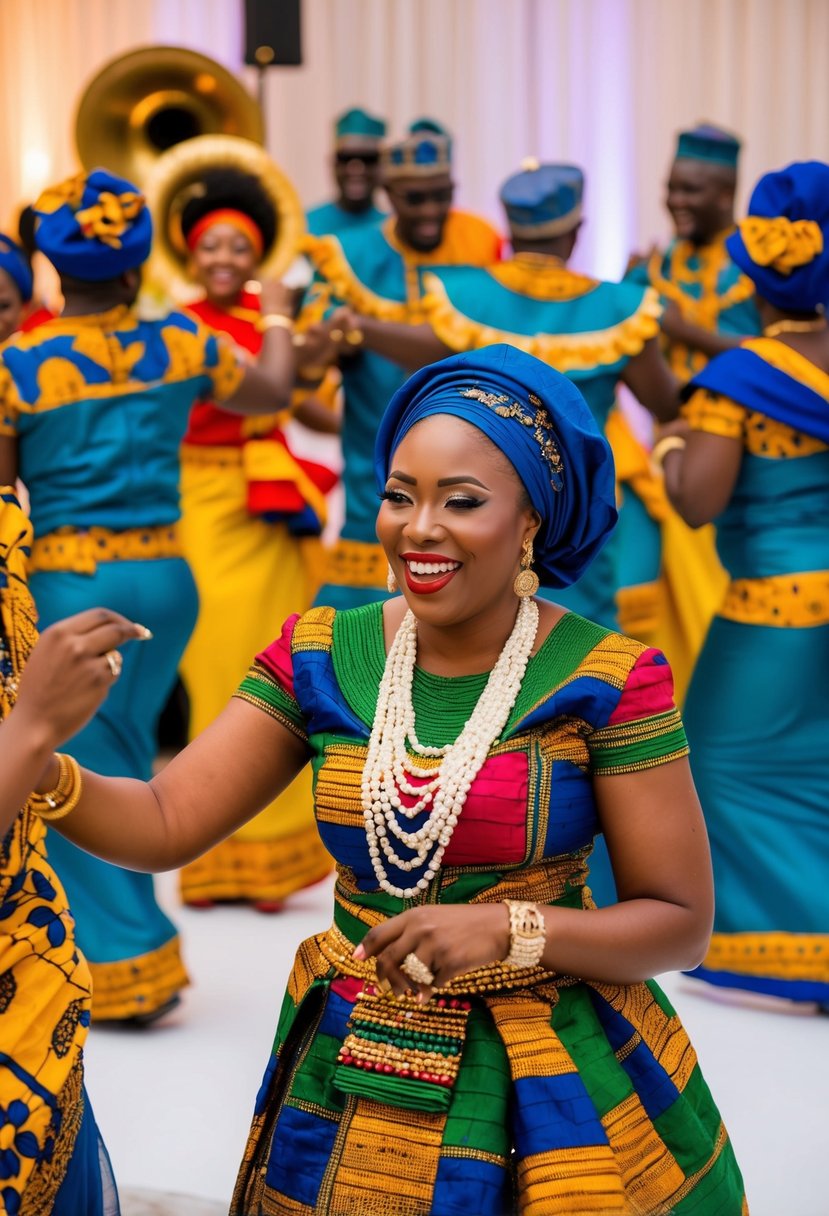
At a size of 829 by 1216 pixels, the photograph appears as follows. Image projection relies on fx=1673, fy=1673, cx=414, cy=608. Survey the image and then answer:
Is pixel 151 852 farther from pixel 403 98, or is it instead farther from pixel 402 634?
pixel 403 98

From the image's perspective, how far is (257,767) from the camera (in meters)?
2.00

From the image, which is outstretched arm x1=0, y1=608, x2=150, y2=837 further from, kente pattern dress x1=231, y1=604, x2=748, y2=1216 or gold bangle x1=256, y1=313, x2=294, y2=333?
gold bangle x1=256, y1=313, x2=294, y2=333

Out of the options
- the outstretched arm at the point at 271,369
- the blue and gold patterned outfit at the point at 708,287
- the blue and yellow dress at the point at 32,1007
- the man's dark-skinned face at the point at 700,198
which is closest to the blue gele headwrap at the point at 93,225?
the outstretched arm at the point at 271,369

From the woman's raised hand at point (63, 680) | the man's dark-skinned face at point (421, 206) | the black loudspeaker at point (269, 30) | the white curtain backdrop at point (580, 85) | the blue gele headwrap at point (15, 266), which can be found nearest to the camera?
the woman's raised hand at point (63, 680)

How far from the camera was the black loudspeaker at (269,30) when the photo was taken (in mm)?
7004

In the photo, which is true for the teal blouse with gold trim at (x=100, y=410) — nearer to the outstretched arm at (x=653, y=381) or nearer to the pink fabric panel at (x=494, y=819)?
the outstretched arm at (x=653, y=381)

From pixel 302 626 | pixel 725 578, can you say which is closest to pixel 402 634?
pixel 302 626

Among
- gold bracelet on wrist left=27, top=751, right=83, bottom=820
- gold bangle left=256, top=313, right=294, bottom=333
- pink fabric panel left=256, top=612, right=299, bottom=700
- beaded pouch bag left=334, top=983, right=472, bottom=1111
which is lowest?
beaded pouch bag left=334, top=983, right=472, bottom=1111

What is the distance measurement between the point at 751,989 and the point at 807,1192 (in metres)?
0.95

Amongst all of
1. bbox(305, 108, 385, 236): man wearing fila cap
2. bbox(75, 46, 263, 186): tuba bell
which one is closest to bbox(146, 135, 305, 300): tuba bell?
bbox(75, 46, 263, 186): tuba bell

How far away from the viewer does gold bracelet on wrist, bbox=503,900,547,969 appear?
1.75 m

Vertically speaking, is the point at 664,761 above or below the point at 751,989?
above

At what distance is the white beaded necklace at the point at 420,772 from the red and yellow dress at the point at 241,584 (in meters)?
2.59

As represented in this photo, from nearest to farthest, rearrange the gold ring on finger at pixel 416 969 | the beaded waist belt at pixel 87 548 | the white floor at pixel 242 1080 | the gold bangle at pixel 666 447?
the gold ring on finger at pixel 416 969 < the white floor at pixel 242 1080 < the beaded waist belt at pixel 87 548 < the gold bangle at pixel 666 447
